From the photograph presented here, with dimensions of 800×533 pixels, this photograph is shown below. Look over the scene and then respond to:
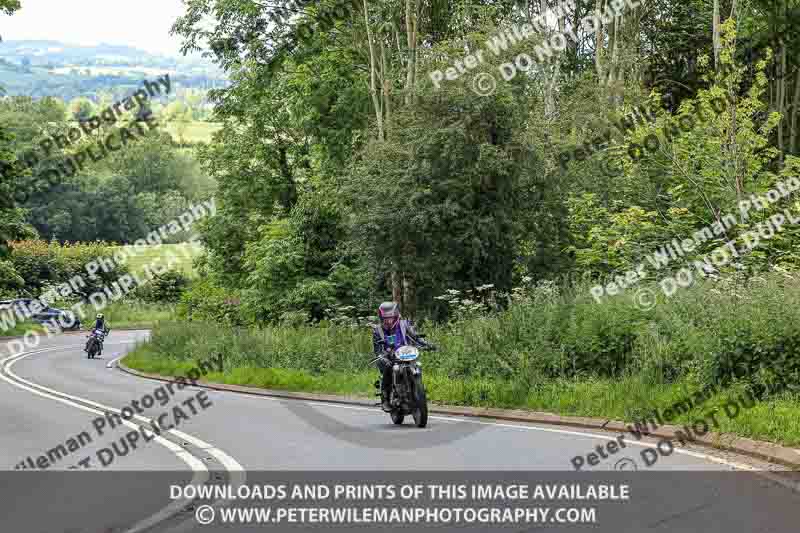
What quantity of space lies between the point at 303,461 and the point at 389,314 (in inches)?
160

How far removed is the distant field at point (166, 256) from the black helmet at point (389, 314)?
72.4 m

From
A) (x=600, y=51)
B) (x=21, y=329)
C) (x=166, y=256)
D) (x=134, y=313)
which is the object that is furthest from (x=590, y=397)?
(x=166, y=256)

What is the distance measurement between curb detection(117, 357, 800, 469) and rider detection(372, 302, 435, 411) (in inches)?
71.4

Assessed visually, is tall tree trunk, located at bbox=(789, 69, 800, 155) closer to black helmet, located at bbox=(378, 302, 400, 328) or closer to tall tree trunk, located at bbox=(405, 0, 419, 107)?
tall tree trunk, located at bbox=(405, 0, 419, 107)

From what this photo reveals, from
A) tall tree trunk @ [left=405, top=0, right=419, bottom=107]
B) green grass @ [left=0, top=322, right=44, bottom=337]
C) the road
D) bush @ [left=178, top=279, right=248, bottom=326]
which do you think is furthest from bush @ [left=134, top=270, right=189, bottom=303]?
the road

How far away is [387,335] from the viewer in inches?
627

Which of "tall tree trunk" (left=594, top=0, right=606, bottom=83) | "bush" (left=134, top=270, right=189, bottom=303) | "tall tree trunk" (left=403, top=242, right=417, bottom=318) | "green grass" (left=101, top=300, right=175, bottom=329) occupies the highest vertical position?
"tall tree trunk" (left=594, top=0, right=606, bottom=83)

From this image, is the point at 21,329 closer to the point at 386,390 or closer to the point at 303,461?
the point at 386,390

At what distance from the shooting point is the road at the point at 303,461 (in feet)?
29.0

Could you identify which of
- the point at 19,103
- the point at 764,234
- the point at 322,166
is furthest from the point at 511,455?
the point at 19,103

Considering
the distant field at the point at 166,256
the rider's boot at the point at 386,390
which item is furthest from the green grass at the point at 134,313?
the rider's boot at the point at 386,390

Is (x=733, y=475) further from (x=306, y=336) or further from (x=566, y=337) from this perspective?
(x=306, y=336)

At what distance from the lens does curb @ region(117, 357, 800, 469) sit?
11195 millimetres

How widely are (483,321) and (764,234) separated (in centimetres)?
920
